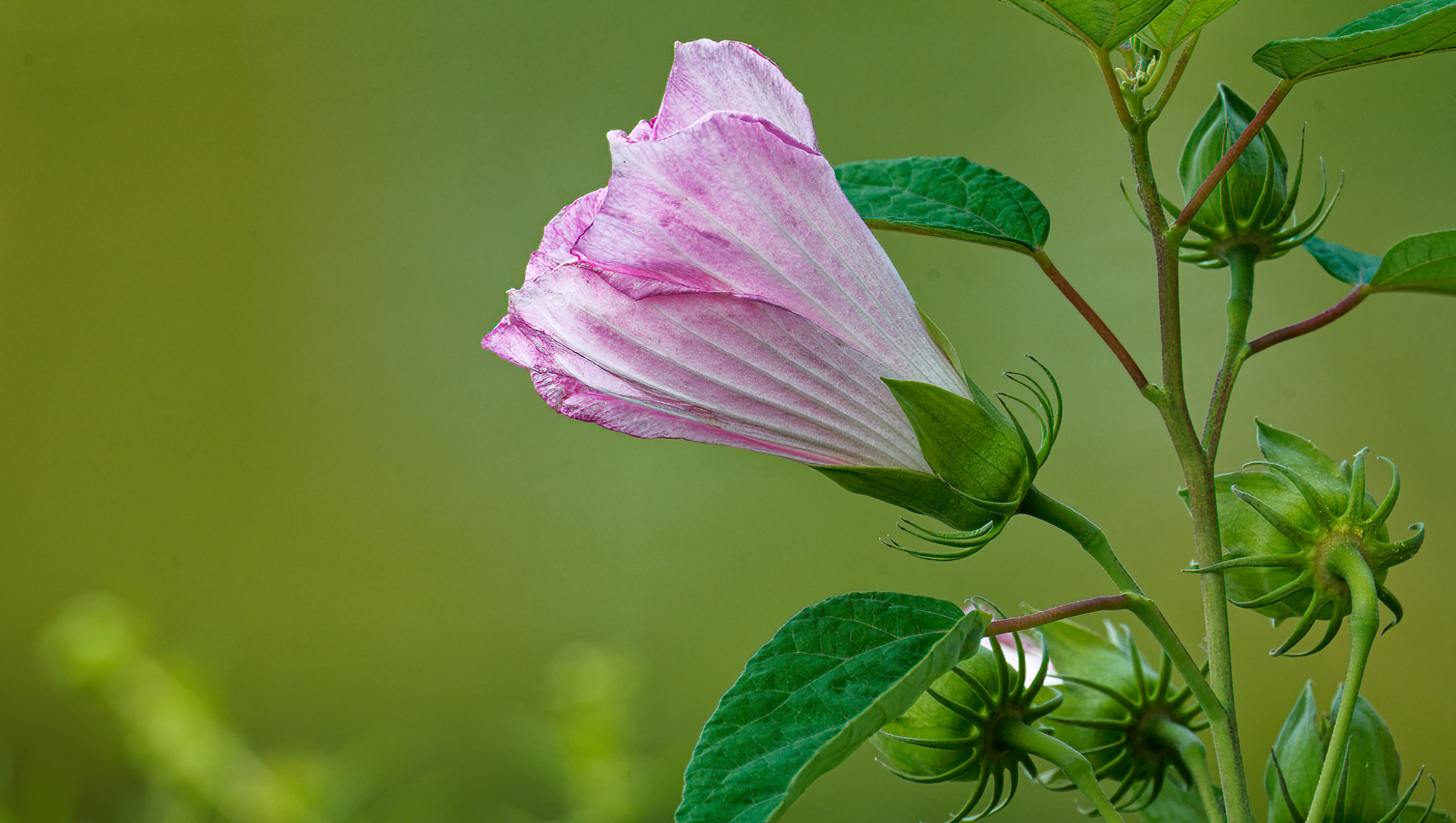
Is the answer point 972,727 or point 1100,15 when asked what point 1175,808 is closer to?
point 972,727

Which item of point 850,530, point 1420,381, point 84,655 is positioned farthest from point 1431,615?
point 84,655

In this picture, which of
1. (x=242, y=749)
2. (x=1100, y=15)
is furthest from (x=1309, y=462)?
(x=242, y=749)

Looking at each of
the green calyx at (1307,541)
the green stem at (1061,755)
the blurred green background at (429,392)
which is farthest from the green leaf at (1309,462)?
the blurred green background at (429,392)

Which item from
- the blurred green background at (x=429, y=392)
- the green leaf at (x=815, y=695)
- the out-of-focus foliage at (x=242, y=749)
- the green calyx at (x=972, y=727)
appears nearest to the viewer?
the green leaf at (x=815, y=695)

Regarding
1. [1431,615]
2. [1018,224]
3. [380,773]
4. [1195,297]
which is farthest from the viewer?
[380,773]

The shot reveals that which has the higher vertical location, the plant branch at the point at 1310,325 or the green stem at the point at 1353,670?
the plant branch at the point at 1310,325

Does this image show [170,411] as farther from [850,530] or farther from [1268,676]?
[1268,676]

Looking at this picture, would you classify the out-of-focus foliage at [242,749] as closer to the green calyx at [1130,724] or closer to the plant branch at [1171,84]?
the green calyx at [1130,724]

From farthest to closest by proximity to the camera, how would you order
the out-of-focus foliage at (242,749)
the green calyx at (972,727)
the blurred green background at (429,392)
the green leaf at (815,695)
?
the blurred green background at (429,392) < the out-of-focus foliage at (242,749) < the green calyx at (972,727) < the green leaf at (815,695)
